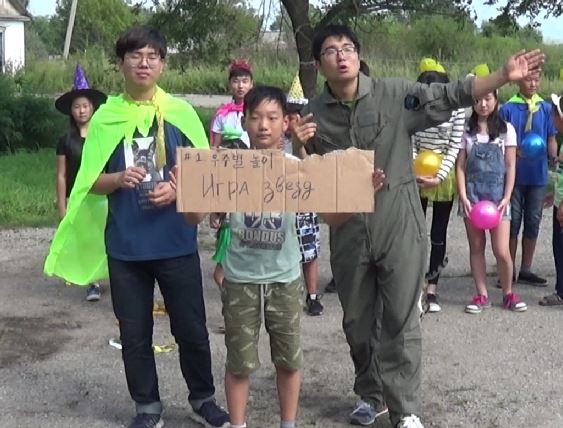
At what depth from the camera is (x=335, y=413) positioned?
16.8ft

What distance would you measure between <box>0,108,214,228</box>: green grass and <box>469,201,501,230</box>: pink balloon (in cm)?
570

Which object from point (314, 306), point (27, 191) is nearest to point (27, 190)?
point (27, 191)

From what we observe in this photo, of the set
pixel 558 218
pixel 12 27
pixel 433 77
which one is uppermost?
pixel 12 27

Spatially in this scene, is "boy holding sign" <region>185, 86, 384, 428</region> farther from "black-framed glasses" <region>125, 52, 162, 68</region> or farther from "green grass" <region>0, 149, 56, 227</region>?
"green grass" <region>0, 149, 56, 227</region>

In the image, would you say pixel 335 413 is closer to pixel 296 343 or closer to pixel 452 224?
pixel 296 343

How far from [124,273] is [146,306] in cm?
21

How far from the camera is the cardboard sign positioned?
4.25 metres

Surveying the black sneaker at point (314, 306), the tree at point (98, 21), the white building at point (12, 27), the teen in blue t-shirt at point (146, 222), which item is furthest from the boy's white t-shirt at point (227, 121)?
the tree at point (98, 21)

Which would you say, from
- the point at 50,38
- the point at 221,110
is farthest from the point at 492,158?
the point at 50,38

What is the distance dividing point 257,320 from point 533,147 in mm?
3827

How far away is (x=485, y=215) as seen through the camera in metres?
6.83

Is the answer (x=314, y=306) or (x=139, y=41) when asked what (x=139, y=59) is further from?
(x=314, y=306)

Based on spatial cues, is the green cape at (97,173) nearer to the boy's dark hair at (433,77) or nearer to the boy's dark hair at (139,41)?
the boy's dark hair at (139,41)

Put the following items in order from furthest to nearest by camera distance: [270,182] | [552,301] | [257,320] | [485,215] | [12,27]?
[12,27] < [552,301] < [485,215] < [257,320] < [270,182]
